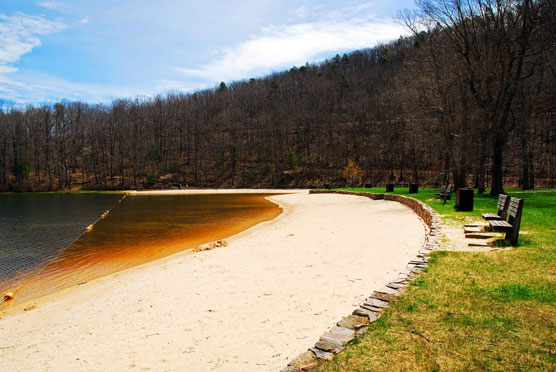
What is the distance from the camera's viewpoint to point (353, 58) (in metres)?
127

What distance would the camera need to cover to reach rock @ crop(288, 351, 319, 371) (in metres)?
3.26

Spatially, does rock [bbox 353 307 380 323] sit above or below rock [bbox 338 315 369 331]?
above

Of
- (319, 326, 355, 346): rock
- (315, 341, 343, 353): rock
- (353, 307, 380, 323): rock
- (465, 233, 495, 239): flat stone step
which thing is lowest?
(315, 341, 343, 353): rock

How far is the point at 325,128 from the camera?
82.4 metres

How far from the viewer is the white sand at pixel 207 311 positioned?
14.0 ft

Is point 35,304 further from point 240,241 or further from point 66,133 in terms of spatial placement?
point 66,133

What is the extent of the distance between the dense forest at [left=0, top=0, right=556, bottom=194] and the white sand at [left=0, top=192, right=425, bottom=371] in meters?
17.1

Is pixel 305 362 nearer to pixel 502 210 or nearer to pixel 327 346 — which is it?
pixel 327 346

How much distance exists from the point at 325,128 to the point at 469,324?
80.5m

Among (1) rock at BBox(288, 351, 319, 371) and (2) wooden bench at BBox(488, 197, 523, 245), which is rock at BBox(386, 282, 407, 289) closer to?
(1) rock at BBox(288, 351, 319, 371)

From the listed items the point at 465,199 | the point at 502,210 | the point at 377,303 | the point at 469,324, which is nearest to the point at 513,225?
the point at 502,210

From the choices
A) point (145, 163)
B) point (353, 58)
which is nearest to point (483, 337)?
point (145, 163)

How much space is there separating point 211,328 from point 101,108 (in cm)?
11513

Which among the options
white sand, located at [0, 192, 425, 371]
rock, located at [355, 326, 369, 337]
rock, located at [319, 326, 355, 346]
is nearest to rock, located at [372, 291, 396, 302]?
white sand, located at [0, 192, 425, 371]
